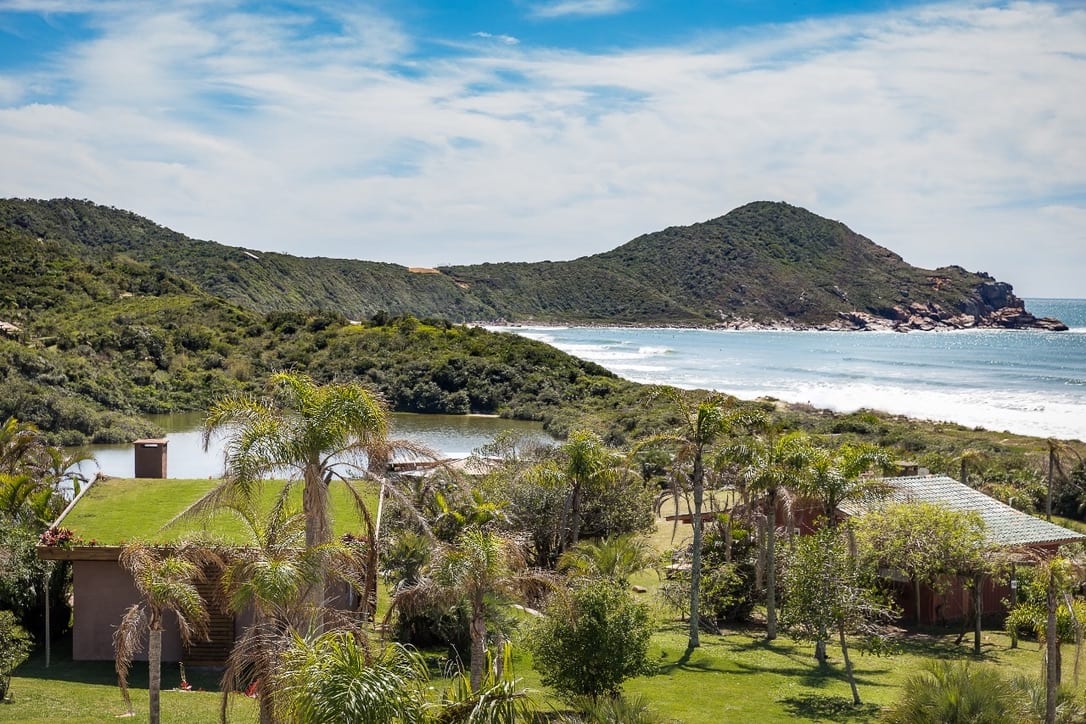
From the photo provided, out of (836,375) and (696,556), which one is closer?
(696,556)

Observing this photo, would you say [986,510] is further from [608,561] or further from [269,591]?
[269,591]

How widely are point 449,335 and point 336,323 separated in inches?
405

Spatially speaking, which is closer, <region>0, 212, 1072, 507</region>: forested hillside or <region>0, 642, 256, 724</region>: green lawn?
<region>0, 642, 256, 724</region>: green lawn

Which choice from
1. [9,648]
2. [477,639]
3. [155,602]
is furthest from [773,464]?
[9,648]

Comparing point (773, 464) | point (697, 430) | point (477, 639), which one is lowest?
point (477, 639)

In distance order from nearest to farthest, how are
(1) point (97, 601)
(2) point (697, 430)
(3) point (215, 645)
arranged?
(1) point (97, 601) → (3) point (215, 645) → (2) point (697, 430)

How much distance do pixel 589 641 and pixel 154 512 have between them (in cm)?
892

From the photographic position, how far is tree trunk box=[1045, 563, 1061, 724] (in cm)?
1331

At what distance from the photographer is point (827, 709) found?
1573cm

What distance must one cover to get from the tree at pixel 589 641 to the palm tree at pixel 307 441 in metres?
3.67

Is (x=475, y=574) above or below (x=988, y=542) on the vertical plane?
above

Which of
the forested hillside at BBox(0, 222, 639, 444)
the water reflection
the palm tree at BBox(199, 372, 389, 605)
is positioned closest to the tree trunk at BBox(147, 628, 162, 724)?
the palm tree at BBox(199, 372, 389, 605)

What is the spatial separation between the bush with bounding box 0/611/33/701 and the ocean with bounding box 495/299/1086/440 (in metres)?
63.0

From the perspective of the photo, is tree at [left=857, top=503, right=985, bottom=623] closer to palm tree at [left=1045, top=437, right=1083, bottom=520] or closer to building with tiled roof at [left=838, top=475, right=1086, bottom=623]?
building with tiled roof at [left=838, top=475, right=1086, bottom=623]
